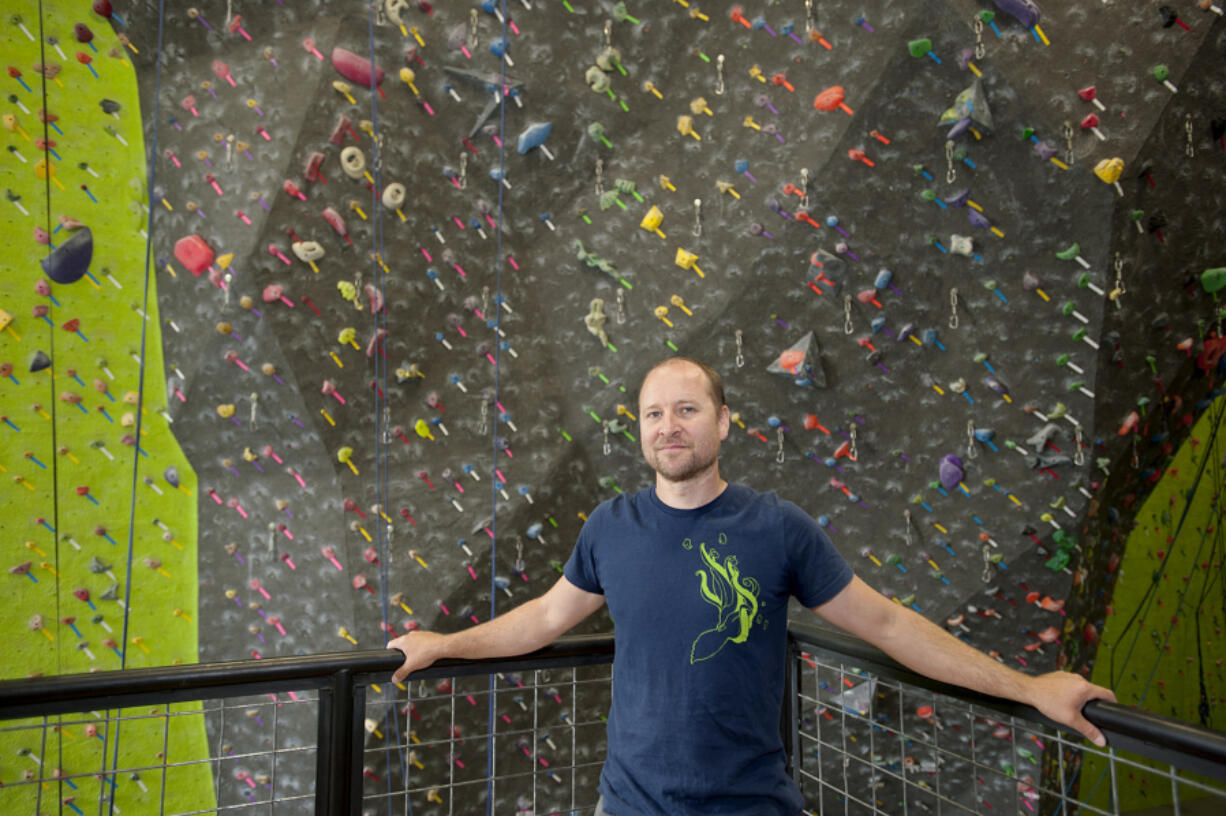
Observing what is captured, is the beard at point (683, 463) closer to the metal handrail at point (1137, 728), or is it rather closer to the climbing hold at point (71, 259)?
the metal handrail at point (1137, 728)

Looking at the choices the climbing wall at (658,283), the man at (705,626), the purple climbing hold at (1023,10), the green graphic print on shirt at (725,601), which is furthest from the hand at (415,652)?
the purple climbing hold at (1023,10)

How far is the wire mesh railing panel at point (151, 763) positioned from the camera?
9.00ft

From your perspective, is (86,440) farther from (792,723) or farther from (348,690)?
(792,723)

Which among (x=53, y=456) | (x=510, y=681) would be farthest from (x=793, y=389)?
(x=53, y=456)

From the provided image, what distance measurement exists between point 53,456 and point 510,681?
1.89 metres

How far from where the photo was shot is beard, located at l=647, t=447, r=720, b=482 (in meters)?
1.35

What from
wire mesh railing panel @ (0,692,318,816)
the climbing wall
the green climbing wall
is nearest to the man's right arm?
wire mesh railing panel @ (0,692,318,816)

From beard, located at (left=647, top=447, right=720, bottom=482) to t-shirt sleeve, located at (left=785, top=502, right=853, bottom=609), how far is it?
165 mm

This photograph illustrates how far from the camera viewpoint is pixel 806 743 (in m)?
3.28

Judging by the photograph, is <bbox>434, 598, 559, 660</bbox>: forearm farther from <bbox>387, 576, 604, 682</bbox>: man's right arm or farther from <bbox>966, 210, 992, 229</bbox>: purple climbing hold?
<bbox>966, 210, 992, 229</bbox>: purple climbing hold

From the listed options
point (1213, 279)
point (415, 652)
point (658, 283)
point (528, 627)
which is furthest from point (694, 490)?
point (1213, 279)

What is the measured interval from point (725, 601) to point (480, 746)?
2.31m

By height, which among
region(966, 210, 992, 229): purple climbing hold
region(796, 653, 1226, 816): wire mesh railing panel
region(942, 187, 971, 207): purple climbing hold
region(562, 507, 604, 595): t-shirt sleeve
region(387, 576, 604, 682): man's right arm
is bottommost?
region(796, 653, 1226, 816): wire mesh railing panel

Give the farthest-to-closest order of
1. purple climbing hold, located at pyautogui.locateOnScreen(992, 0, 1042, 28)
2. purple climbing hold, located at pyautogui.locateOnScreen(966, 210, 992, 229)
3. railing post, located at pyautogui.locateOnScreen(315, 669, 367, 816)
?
purple climbing hold, located at pyautogui.locateOnScreen(966, 210, 992, 229) → purple climbing hold, located at pyautogui.locateOnScreen(992, 0, 1042, 28) → railing post, located at pyautogui.locateOnScreen(315, 669, 367, 816)
